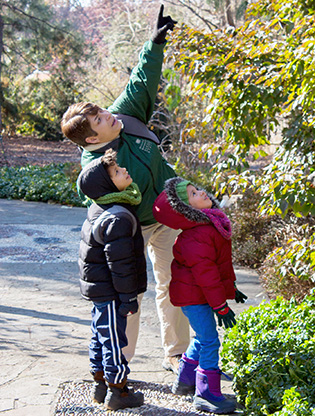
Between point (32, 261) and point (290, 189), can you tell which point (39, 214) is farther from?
point (290, 189)

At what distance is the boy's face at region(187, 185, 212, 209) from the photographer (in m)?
2.91

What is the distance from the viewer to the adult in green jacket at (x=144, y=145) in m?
2.86

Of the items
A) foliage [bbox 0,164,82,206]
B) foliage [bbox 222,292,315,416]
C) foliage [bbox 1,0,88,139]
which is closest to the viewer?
foliage [bbox 222,292,315,416]

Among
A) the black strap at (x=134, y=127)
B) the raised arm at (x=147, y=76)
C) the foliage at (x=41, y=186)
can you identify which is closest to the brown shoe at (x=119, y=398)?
the black strap at (x=134, y=127)

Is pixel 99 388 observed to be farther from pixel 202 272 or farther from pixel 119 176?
pixel 119 176

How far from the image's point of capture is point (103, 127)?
112 inches

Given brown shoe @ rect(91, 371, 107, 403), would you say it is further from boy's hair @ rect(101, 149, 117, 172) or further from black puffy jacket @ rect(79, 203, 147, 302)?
boy's hair @ rect(101, 149, 117, 172)

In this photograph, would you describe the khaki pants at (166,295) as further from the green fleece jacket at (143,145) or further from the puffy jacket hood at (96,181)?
the puffy jacket hood at (96,181)

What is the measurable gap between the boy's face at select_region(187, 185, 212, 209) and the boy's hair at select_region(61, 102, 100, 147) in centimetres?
61

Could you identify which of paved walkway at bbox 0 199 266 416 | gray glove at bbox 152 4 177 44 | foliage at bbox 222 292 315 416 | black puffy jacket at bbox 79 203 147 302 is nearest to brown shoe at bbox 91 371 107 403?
paved walkway at bbox 0 199 266 416

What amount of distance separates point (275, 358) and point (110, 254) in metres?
1.00

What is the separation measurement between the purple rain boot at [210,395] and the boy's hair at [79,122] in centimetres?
141

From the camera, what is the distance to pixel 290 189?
324 centimetres

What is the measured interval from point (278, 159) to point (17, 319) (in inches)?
91.8
